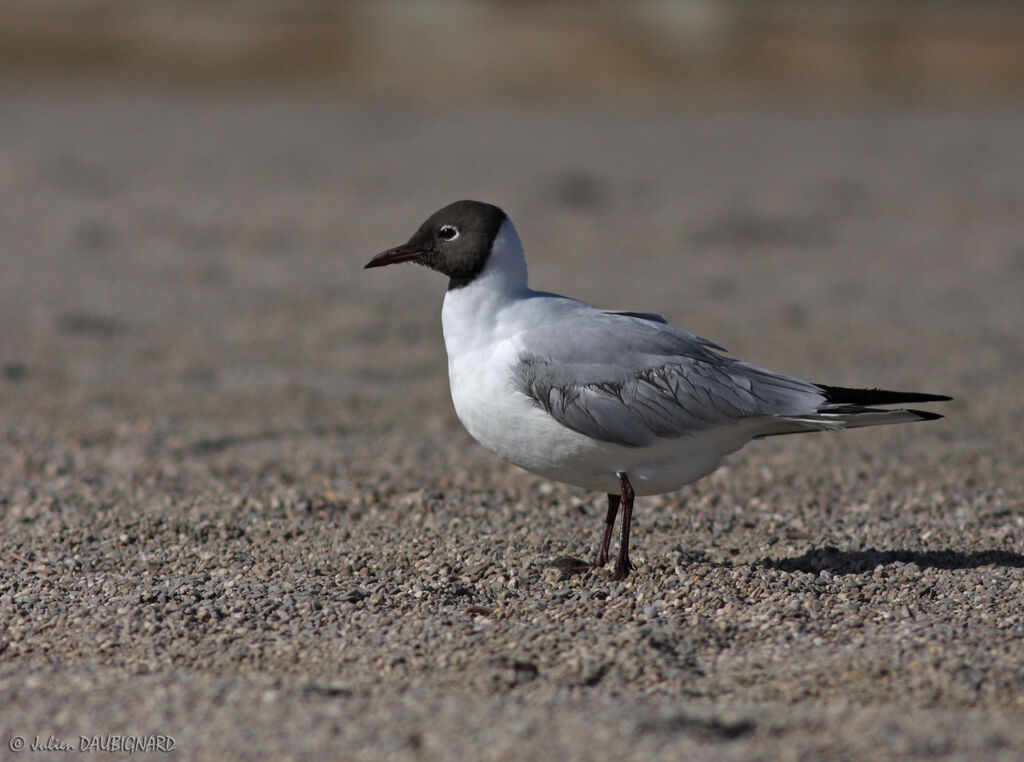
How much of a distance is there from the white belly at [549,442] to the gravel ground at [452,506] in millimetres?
379

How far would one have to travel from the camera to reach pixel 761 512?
19.2ft

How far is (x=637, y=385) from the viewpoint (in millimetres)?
4602

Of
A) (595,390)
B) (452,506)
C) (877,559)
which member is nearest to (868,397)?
(877,559)

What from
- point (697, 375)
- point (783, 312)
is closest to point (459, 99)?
point (783, 312)

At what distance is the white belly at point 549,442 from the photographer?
4555 mm

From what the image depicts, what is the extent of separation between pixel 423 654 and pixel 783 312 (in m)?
7.29

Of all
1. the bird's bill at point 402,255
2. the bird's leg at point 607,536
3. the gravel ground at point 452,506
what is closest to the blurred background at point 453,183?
the gravel ground at point 452,506

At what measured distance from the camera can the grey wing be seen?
4523 mm

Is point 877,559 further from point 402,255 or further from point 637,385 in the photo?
point 402,255

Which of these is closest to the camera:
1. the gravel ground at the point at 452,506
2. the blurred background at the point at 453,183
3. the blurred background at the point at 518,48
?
the gravel ground at the point at 452,506

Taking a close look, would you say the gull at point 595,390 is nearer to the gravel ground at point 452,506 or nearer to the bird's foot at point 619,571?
the bird's foot at point 619,571

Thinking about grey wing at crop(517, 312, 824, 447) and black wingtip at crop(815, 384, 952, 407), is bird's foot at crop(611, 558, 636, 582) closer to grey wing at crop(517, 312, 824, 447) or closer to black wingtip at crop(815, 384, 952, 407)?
grey wing at crop(517, 312, 824, 447)

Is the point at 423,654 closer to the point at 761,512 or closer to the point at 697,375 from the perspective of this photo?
the point at 697,375

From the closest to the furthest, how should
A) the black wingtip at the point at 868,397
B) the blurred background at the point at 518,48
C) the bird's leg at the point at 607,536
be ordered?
the black wingtip at the point at 868,397
the bird's leg at the point at 607,536
the blurred background at the point at 518,48
